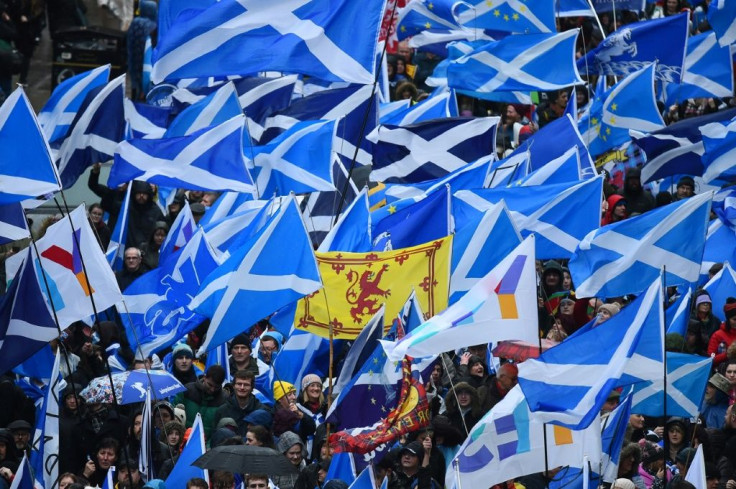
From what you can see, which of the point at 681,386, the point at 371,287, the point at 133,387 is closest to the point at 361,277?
the point at 371,287

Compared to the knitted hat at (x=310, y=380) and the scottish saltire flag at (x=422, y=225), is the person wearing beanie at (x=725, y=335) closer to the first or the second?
the scottish saltire flag at (x=422, y=225)

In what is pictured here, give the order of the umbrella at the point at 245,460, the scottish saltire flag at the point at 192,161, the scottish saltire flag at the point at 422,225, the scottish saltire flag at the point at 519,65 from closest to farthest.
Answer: the umbrella at the point at 245,460 < the scottish saltire flag at the point at 422,225 < the scottish saltire flag at the point at 192,161 < the scottish saltire flag at the point at 519,65

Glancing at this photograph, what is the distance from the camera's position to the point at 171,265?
1661cm

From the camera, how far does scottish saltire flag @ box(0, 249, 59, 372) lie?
1442cm

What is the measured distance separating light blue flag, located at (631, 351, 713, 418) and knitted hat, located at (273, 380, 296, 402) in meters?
2.74

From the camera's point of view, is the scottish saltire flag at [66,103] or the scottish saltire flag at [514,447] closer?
the scottish saltire flag at [514,447]

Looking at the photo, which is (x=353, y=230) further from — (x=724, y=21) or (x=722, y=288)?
(x=724, y=21)

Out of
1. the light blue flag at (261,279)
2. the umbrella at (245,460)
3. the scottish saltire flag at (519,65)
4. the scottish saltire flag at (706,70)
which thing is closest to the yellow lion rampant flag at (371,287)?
the light blue flag at (261,279)

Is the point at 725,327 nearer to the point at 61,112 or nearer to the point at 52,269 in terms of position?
the point at 52,269

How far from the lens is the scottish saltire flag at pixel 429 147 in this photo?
62.6ft

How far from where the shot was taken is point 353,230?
53.8 ft

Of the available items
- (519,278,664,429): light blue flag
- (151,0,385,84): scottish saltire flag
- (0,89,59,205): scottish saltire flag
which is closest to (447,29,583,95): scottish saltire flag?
(151,0,385,84): scottish saltire flag

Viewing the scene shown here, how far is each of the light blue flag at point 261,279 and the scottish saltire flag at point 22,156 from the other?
5.37ft

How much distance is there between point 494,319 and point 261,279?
120 inches
